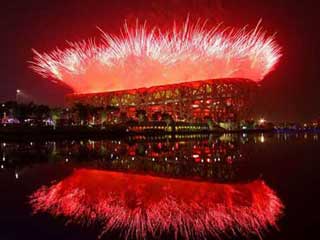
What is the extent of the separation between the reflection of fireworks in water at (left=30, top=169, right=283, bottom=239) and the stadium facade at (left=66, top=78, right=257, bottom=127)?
241 ft

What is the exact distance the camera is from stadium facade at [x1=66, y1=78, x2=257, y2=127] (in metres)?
91.6

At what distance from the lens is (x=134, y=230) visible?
7.38 meters

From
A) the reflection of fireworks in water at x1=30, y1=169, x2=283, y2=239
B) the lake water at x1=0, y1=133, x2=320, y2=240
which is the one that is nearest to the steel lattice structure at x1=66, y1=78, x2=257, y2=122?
the lake water at x1=0, y1=133, x2=320, y2=240

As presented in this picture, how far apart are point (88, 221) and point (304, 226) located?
4.24 meters

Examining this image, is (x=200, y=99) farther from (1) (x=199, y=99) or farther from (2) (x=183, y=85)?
(2) (x=183, y=85)

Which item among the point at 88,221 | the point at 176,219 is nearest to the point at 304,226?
the point at 176,219

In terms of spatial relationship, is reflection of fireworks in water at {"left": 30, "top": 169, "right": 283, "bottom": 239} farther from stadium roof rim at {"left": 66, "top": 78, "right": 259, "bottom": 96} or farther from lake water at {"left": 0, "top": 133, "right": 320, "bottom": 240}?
stadium roof rim at {"left": 66, "top": 78, "right": 259, "bottom": 96}

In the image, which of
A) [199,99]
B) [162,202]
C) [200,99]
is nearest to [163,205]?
[162,202]

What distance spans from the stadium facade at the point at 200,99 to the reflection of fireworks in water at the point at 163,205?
73.6 metres

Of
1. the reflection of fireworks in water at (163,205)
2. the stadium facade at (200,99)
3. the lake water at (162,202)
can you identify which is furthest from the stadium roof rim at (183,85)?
the reflection of fireworks in water at (163,205)

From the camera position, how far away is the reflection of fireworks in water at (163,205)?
7.56 m

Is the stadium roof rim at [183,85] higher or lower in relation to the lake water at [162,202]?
higher

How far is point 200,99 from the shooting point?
95.9m

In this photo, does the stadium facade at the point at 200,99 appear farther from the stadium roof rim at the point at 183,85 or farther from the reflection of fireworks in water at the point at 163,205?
the reflection of fireworks in water at the point at 163,205
